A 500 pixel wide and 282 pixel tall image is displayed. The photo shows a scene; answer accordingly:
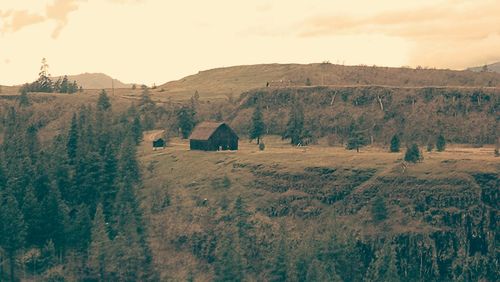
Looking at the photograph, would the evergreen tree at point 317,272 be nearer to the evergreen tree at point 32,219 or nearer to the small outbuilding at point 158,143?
the evergreen tree at point 32,219

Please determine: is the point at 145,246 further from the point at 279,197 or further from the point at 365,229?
the point at 365,229

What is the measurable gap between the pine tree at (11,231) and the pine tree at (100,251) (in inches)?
425

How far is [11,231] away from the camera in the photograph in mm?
88125

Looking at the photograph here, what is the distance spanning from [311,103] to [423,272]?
74.4m

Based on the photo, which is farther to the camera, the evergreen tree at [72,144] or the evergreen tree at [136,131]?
the evergreen tree at [136,131]

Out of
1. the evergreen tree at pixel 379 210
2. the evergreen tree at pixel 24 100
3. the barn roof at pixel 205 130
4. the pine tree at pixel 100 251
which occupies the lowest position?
the pine tree at pixel 100 251

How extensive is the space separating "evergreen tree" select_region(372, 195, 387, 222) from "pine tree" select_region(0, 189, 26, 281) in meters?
51.6

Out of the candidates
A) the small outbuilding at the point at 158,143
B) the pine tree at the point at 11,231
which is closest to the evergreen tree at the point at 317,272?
the pine tree at the point at 11,231

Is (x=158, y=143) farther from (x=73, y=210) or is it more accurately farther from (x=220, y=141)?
(x=73, y=210)

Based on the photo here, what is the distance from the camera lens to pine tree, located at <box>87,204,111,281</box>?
8550cm

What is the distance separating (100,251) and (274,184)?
100 ft

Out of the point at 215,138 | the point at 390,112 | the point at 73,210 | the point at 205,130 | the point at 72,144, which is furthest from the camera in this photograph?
the point at 390,112

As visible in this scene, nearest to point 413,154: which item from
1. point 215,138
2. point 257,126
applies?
point 215,138

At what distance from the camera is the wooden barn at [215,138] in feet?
397
